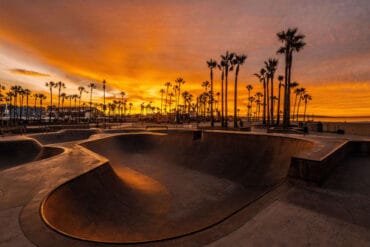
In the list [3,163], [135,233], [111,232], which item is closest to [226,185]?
[135,233]

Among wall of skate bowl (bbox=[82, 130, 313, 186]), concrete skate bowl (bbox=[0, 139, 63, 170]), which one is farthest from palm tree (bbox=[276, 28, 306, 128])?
concrete skate bowl (bbox=[0, 139, 63, 170])

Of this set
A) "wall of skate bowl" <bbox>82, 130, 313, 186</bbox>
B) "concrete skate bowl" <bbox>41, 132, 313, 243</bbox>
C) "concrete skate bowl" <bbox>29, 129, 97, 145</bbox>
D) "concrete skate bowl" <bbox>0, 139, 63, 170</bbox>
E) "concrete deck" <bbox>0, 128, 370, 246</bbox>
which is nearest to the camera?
"concrete deck" <bbox>0, 128, 370, 246</bbox>

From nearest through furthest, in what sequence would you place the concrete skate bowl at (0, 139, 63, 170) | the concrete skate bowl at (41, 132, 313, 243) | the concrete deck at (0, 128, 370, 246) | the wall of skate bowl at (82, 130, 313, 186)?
the concrete deck at (0, 128, 370, 246) < the concrete skate bowl at (41, 132, 313, 243) < the wall of skate bowl at (82, 130, 313, 186) < the concrete skate bowl at (0, 139, 63, 170)

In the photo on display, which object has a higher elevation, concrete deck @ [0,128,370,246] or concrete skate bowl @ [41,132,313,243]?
concrete deck @ [0,128,370,246]

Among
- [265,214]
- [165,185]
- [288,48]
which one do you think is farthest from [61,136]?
[288,48]

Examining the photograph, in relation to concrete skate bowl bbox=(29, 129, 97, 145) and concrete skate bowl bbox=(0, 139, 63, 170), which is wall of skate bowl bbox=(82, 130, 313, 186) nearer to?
concrete skate bowl bbox=(0, 139, 63, 170)

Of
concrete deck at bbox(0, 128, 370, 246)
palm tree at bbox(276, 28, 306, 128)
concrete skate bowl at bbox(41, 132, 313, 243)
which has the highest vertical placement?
palm tree at bbox(276, 28, 306, 128)

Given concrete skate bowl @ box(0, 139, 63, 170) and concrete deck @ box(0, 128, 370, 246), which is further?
concrete skate bowl @ box(0, 139, 63, 170)

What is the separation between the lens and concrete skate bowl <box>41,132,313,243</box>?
7.36 m

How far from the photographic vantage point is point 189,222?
9633mm

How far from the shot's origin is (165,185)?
1466 cm

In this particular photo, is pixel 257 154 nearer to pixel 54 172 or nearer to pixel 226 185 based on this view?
pixel 226 185

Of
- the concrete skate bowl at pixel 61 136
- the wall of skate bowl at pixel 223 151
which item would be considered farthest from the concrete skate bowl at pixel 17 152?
the wall of skate bowl at pixel 223 151

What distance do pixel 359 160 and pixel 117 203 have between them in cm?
1611
